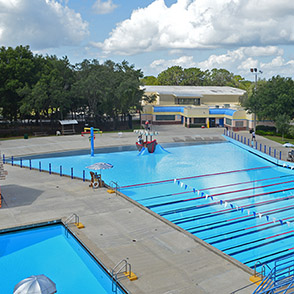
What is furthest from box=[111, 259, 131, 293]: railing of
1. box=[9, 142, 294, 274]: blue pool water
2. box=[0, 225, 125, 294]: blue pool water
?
box=[9, 142, 294, 274]: blue pool water

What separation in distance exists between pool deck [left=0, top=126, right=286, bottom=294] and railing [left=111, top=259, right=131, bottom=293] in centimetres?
36

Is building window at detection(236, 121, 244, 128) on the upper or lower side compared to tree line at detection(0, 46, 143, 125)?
lower

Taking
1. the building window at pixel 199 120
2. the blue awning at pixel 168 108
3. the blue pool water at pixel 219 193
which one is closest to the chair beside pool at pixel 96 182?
the blue pool water at pixel 219 193

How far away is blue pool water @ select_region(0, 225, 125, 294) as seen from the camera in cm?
1362

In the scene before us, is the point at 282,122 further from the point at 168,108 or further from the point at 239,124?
the point at 168,108

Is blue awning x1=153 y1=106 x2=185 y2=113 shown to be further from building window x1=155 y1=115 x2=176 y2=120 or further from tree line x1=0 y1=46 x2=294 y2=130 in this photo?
tree line x1=0 y1=46 x2=294 y2=130

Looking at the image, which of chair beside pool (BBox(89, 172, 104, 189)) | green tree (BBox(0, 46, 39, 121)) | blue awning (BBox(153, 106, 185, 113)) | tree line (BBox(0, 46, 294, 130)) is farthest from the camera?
blue awning (BBox(153, 106, 185, 113))

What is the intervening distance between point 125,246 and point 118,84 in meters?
47.1

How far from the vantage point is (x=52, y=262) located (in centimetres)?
1545

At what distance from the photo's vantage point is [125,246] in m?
15.8

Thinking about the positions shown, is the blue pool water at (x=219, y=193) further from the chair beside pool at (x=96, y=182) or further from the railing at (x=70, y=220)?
the railing at (x=70, y=220)

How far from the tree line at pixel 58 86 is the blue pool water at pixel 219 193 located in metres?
16.6

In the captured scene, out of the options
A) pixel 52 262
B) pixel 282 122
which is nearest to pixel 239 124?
pixel 282 122

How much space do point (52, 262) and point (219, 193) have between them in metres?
14.6
